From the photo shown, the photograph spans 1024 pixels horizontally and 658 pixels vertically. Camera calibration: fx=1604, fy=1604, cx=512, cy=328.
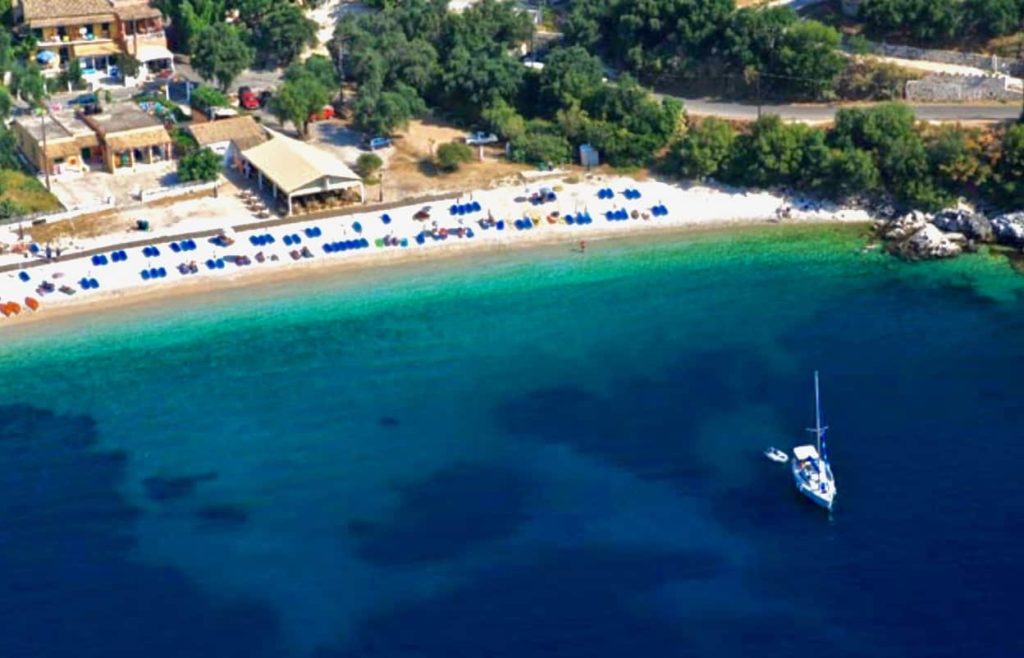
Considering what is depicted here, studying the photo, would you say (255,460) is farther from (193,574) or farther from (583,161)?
(583,161)

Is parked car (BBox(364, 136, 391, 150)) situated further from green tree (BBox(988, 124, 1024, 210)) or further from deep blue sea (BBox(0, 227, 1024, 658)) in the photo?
green tree (BBox(988, 124, 1024, 210))

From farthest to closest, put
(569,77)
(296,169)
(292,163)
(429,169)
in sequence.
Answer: (569,77) → (429,169) → (292,163) → (296,169)

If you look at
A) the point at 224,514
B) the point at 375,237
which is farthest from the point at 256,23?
the point at 224,514

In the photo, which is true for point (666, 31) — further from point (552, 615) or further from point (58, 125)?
point (552, 615)

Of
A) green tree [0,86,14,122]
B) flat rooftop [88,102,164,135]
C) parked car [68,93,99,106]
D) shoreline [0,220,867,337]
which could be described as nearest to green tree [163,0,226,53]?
parked car [68,93,99,106]

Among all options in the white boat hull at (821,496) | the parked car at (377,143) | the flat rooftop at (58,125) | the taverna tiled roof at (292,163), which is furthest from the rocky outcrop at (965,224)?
the flat rooftop at (58,125)

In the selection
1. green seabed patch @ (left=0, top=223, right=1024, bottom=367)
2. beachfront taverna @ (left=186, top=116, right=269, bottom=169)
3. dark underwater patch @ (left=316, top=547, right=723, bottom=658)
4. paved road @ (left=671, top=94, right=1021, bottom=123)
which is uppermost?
beachfront taverna @ (left=186, top=116, right=269, bottom=169)
